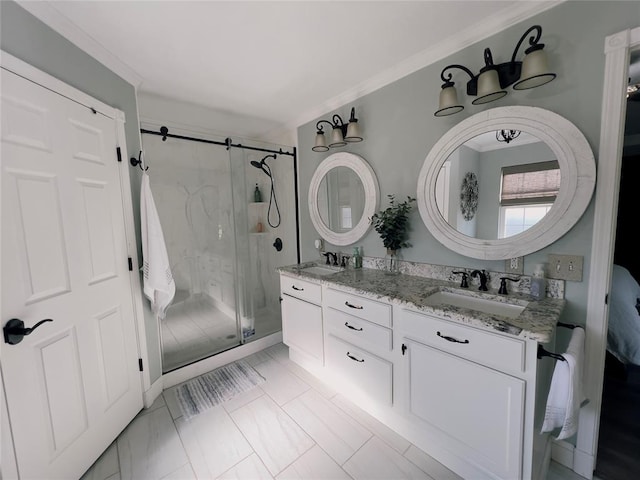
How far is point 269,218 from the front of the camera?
3062mm

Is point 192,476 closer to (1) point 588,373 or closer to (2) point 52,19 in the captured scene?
(1) point 588,373

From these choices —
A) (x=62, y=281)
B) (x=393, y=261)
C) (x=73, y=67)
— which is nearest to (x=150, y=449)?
(x=62, y=281)

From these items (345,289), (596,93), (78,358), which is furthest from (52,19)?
(596,93)

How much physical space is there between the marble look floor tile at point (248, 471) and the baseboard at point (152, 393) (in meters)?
0.95

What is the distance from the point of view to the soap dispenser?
4.70ft

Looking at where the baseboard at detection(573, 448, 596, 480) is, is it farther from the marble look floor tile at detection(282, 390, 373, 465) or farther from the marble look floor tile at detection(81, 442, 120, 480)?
the marble look floor tile at detection(81, 442, 120, 480)

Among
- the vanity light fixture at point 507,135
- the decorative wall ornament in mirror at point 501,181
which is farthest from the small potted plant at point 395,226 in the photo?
the vanity light fixture at point 507,135

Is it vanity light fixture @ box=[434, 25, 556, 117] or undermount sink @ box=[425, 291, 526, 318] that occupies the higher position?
vanity light fixture @ box=[434, 25, 556, 117]

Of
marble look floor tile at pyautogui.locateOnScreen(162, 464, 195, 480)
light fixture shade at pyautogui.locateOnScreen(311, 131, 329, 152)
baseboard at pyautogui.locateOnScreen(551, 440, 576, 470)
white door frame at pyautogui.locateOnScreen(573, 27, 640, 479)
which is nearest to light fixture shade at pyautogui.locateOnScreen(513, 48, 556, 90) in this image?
white door frame at pyautogui.locateOnScreen(573, 27, 640, 479)

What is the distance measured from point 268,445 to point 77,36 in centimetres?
270

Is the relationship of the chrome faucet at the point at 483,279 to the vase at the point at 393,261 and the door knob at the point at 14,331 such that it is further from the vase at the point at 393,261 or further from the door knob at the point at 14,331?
the door knob at the point at 14,331

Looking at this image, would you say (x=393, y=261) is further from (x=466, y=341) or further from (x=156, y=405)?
(x=156, y=405)

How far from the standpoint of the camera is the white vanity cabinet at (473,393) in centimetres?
116

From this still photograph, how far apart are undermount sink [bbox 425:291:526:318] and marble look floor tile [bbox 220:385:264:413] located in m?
Answer: 1.57
